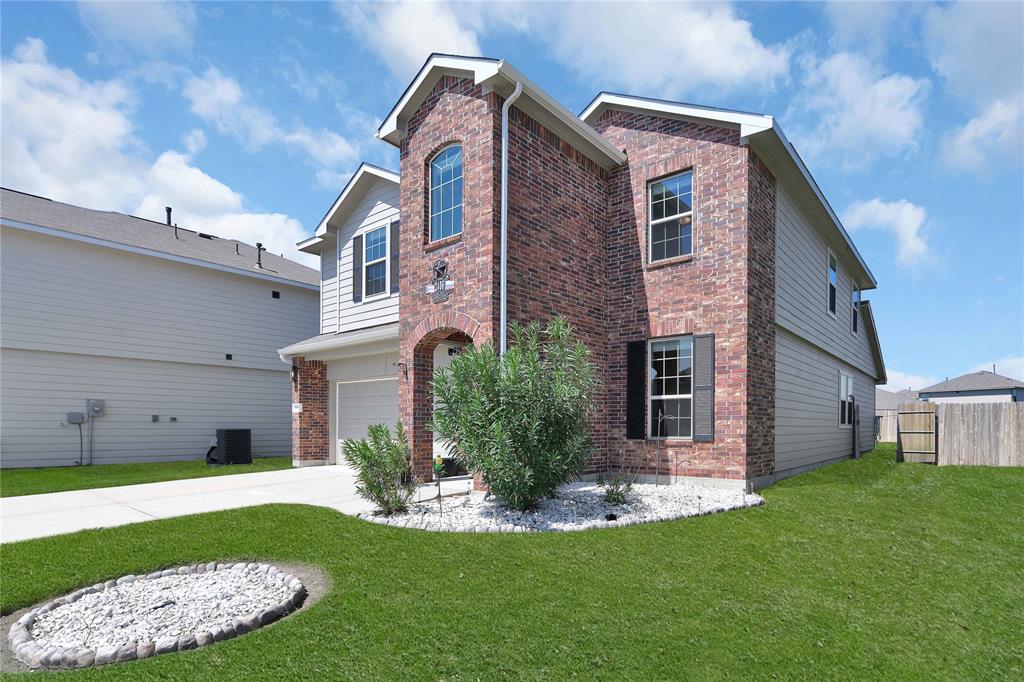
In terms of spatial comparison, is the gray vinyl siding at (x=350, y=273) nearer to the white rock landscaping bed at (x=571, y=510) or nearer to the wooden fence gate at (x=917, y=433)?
the white rock landscaping bed at (x=571, y=510)

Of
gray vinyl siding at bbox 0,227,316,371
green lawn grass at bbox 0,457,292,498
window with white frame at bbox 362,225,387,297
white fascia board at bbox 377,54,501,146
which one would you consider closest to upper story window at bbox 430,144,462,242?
white fascia board at bbox 377,54,501,146

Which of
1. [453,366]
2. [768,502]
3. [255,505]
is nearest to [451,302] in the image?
[453,366]

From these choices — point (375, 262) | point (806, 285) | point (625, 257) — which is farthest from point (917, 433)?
point (375, 262)

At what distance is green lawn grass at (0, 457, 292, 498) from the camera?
32.2 ft

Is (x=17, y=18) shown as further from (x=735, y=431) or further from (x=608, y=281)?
(x=735, y=431)

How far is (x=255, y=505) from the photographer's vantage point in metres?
7.62

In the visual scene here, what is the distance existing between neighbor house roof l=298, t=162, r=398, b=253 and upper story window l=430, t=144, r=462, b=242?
2.90m

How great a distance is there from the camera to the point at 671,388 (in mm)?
9703

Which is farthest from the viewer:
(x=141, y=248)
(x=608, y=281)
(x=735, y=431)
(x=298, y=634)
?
(x=141, y=248)

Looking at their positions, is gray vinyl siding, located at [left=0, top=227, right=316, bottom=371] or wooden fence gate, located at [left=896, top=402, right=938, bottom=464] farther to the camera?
wooden fence gate, located at [left=896, top=402, right=938, bottom=464]

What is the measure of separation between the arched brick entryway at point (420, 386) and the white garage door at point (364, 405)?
209 centimetres

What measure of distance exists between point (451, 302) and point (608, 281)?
11.1ft

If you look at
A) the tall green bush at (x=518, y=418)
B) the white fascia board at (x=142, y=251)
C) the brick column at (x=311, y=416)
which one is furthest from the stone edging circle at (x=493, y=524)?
the white fascia board at (x=142, y=251)

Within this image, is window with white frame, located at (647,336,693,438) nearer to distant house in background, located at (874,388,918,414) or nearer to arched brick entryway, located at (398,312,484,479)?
arched brick entryway, located at (398,312,484,479)
